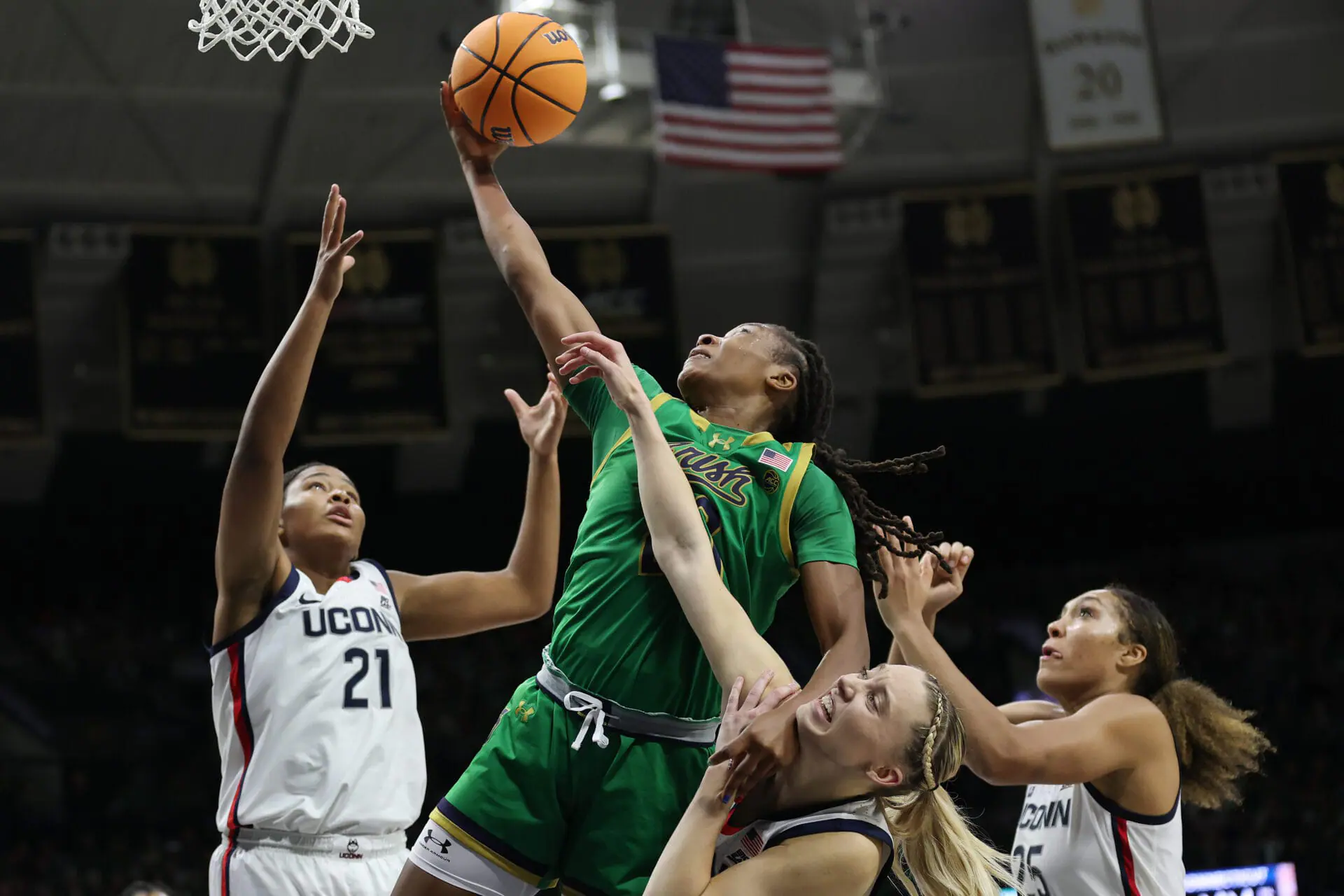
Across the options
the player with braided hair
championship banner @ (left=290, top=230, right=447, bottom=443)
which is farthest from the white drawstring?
championship banner @ (left=290, top=230, right=447, bottom=443)

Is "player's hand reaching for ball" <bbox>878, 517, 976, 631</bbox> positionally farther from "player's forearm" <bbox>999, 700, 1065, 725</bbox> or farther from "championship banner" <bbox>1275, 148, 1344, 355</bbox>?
"championship banner" <bbox>1275, 148, 1344, 355</bbox>

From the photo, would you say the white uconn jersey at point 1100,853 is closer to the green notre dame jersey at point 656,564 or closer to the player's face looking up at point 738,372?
the green notre dame jersey at point 656,564

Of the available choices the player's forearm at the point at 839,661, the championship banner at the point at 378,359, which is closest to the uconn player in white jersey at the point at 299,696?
the player's forearm at the point at 839,661

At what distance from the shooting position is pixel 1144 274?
13.1 m

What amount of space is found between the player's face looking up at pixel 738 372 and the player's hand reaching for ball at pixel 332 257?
0.96 meters

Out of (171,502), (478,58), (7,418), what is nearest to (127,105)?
(7,418)

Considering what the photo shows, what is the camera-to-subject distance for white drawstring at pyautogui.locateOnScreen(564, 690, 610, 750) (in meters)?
3.24

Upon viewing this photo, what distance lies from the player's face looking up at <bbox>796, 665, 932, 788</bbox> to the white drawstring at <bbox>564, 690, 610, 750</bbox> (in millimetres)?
452

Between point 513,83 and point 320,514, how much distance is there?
55.8 inches

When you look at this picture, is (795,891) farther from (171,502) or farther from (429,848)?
(171,502)

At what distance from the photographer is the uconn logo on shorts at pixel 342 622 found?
4.16 metres

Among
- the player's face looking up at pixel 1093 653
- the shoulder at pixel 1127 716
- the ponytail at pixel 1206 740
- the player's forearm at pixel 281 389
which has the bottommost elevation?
the ponytail at pixel 1206 740

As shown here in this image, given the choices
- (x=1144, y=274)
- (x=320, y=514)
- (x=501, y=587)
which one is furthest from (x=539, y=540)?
(x=1144, y=274)

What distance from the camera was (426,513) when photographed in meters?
17.0
